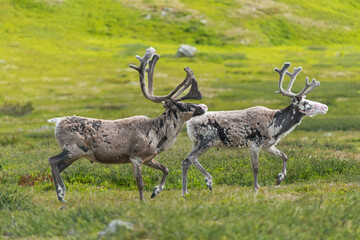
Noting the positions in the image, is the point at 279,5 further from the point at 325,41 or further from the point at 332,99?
the point at 332,99

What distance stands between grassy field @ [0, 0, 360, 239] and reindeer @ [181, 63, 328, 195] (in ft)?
2.90

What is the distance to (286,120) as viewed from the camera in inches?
561

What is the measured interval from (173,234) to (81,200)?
5.42 m

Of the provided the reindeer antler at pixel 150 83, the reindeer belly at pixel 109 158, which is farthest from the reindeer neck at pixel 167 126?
the reindeer belly at pixel 109 158

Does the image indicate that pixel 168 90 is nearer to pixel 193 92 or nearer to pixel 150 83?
pixel 150 83

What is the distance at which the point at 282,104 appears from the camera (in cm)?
4197

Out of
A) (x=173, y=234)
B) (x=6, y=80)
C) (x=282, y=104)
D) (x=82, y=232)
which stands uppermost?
(x=173, y=234)

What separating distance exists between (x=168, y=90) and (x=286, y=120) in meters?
39.0

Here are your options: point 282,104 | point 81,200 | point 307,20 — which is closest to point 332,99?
point 282,104

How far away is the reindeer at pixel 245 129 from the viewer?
13.7m

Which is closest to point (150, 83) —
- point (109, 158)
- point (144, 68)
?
point (144, 68)

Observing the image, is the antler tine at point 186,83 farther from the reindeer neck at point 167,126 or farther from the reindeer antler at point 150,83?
the reindeer neck at point 167,126

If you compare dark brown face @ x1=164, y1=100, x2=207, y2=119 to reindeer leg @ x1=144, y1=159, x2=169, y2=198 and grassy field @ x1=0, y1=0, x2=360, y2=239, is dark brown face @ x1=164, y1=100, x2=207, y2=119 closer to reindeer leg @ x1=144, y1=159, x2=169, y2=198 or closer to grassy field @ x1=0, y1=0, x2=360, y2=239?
reindeer leg @ x1=144, y1=159, x2=169, y2=198

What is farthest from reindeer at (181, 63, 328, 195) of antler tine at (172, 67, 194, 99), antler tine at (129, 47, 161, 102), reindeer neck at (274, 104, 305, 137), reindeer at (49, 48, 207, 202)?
antler tine at (129, 47, 161, 102)
